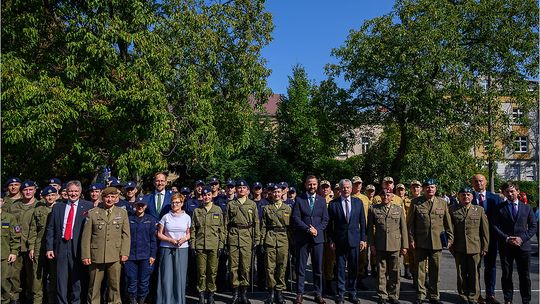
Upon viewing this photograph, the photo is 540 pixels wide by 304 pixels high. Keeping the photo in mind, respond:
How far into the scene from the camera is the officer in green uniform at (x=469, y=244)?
7445 mm

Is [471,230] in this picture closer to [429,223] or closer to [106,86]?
[429,223]

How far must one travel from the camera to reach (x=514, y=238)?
738cm

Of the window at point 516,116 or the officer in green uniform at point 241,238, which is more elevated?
the window at point 516,116

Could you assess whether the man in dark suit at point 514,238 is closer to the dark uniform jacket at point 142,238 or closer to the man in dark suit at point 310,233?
the man in dark suit at point 310,233

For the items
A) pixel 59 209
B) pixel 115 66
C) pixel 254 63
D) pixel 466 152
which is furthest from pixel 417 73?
pixel 59 209

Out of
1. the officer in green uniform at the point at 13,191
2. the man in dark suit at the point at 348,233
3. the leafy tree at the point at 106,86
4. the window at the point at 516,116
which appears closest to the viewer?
the man in dark suit at the point at 348,233

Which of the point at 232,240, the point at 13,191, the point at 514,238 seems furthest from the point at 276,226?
the point at 13,191

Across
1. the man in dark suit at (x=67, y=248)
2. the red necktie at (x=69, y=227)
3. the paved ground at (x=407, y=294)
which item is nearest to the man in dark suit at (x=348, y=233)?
the paved ground at (x=407, y=294)

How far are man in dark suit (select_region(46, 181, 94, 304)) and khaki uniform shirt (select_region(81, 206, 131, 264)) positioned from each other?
0.86ft

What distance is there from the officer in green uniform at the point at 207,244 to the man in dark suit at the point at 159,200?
1.88 feet

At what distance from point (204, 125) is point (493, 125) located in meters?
13.0

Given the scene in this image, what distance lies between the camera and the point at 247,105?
16.2m

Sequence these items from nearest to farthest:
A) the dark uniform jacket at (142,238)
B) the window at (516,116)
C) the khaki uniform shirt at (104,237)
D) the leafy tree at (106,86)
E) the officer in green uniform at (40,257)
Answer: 1. the khaki uniform shirt at (104,237)
2. the dark uniform jacket at (142,238)
3. the officer in green uniform at (40,257)
4. the leafy tree at (106,86)
5. the window at (516,116)

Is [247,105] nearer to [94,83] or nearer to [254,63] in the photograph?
[254,63]
